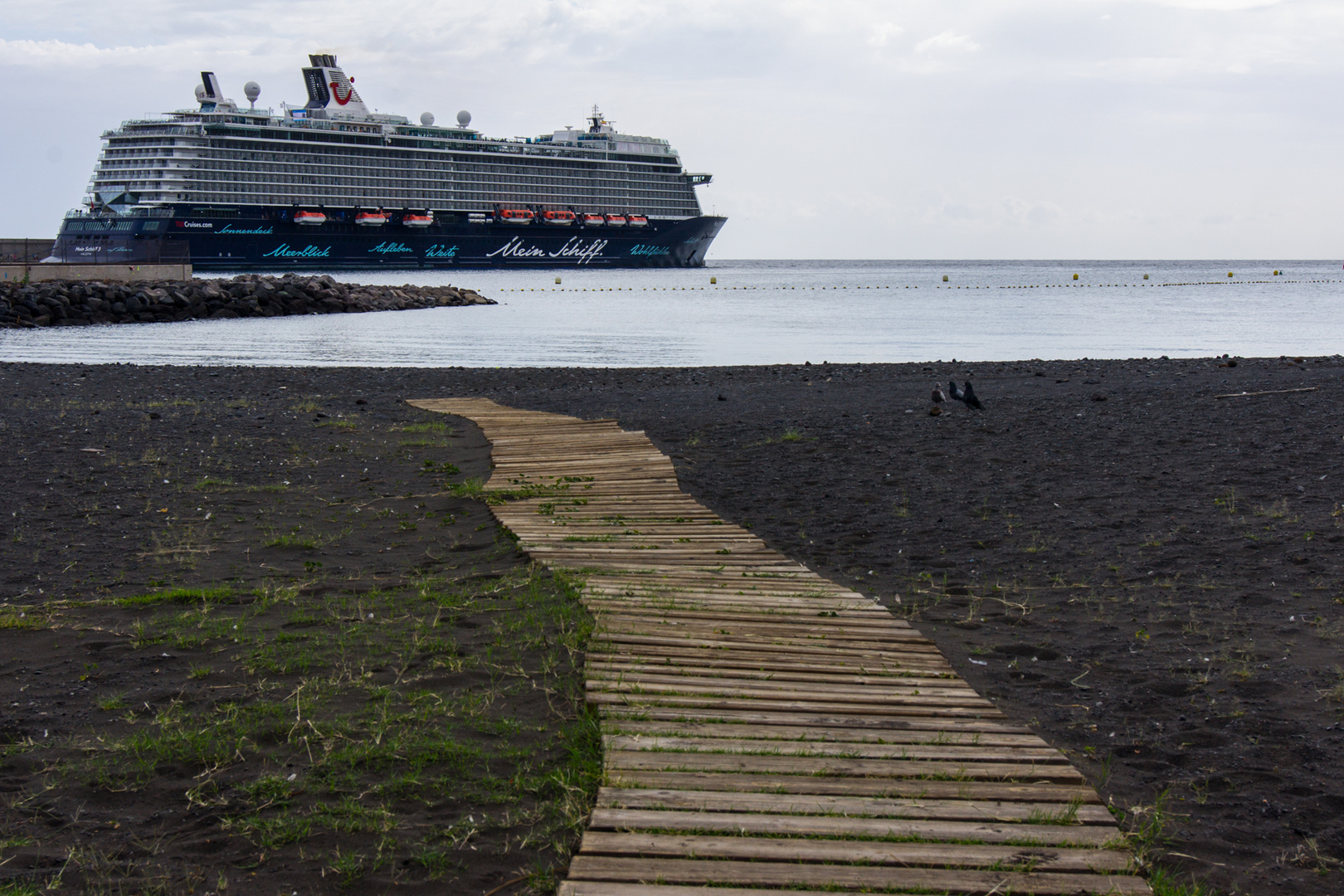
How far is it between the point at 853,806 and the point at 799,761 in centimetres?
31

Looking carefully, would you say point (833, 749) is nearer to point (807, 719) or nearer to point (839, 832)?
point (807, 719)

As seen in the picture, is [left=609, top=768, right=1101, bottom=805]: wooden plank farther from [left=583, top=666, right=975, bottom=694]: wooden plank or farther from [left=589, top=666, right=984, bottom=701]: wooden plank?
[left=583, top=666, right=975, bottom=694]: wooden plank

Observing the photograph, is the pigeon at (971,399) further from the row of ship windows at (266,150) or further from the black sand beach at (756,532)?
the row of ship windows at (266,150)

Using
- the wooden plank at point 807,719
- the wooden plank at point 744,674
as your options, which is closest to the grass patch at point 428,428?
the wooden plank at point 744,674

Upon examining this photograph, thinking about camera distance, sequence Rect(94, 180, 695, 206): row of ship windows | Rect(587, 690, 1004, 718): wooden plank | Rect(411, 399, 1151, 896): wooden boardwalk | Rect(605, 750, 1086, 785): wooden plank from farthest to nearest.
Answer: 1. Rect(94, 180, 695, 206): row of ship windows
2. Rect(587, 690, 1004, 718): wooden plank
3. Rect(605, 750, 1086, 785): wooden plank
4. Rect(411, 399, 1151, 896): wooden boardwalk

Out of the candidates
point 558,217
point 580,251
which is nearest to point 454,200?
point 558,217

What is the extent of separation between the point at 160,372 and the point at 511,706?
15660mm

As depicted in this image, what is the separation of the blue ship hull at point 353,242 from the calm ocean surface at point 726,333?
27.6 meters

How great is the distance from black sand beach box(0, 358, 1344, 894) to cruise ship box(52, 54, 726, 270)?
213 feet

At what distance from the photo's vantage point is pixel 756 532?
703 centimetres

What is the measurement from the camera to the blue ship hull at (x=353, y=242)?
2734 inches

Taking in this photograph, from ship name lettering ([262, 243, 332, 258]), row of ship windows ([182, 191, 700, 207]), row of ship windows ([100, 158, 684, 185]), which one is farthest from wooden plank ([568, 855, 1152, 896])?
row of ship windows ([100, 158, 684, 185])

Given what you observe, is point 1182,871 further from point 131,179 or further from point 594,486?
point 131,179

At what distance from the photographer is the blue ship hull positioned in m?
69.4
